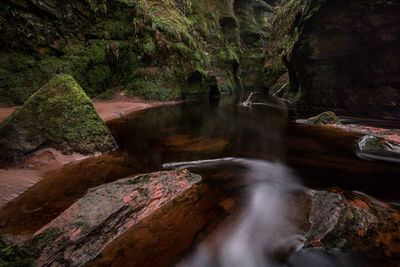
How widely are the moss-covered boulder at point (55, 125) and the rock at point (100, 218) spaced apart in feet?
5.60

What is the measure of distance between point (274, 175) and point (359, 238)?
4.55 feet

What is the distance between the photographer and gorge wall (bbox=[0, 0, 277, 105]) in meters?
7.17

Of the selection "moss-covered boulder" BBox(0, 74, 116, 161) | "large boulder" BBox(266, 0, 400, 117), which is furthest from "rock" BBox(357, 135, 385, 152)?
"large boulder" BBox(266, 0, 400, 117)

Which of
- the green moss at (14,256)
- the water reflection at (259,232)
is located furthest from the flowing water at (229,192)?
the green moss at (14,256)

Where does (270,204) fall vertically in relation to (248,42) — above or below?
below

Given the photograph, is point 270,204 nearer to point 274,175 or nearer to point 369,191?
point 274,175

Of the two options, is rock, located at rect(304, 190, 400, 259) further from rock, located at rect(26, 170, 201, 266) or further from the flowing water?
rock, located at rect(26, 170, 201, 266)

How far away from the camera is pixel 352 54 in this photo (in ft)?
27.1

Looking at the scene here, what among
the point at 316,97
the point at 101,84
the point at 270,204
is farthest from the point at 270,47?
the point at 270,204

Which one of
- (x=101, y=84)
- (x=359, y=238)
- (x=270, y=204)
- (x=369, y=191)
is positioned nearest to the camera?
(x=359, y=238)

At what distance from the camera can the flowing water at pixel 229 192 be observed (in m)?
1.62

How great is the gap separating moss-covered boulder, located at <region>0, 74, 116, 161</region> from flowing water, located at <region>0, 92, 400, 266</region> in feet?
1.54

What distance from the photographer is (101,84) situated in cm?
1025

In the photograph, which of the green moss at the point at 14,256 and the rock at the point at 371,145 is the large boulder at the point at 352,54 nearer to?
the rock at the point at 371,145
